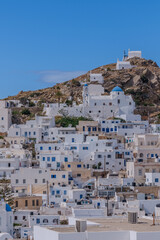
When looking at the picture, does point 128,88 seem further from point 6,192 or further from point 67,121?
point 6,192

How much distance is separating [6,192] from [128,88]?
29.1 metres

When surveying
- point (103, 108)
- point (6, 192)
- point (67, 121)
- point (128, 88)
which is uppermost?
point (128, 88)

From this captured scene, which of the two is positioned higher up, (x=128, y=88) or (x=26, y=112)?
(x=128, y=88)

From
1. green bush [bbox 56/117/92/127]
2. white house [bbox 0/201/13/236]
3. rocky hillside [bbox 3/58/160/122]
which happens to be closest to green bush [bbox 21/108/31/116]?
rocky hillside [bbox 3/58/160/122]

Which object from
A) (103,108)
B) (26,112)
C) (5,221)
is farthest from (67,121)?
(5,221)

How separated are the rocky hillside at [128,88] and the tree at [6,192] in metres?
20.3

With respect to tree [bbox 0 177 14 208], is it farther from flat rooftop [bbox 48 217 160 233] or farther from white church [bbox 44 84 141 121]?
flat rooftop [bbox 48 217 160 233]

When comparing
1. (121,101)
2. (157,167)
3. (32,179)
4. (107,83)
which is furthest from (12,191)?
(107,83)

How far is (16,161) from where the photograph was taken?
47.8m

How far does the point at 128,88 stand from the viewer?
68.1 meters

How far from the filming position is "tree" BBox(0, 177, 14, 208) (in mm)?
39594

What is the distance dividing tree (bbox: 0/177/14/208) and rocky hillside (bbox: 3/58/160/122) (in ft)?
66.6

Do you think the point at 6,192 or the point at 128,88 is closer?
the point at 6,192

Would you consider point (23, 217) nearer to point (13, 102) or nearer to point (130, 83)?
point (13, 102)
